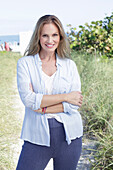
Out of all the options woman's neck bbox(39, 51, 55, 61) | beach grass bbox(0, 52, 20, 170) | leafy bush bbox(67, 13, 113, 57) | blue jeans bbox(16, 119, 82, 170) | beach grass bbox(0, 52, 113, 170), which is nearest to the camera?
blue jeans bbox(16, 119, 82, 170)

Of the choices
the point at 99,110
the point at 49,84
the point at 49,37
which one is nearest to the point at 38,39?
the point at 49,37

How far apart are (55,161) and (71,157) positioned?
138 mm

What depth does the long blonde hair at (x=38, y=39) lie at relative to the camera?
175 centimetres

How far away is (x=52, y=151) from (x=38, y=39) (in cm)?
86

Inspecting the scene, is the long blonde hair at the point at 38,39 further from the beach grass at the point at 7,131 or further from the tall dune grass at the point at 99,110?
the beach grass at the point at 7,131

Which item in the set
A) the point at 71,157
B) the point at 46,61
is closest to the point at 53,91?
the point at 46,61

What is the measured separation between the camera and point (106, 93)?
410 cm

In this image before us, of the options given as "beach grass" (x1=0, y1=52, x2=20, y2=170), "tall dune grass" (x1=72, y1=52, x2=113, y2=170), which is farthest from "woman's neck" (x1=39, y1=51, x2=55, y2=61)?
"beach grass" (x1=0, y1=52, x2=20, y2=170)

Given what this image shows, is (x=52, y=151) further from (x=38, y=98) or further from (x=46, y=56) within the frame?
(x=46, y=56)

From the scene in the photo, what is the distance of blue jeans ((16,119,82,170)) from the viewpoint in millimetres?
1701

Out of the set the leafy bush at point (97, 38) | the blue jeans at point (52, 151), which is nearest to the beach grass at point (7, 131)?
the blue jeans at point (52, 151)

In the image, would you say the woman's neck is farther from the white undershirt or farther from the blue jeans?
the blue jeans

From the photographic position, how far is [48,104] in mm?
1735

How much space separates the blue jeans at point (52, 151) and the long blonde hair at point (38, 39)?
56 cm
